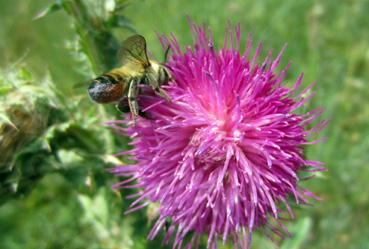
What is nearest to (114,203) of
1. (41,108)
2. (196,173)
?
(41,108)

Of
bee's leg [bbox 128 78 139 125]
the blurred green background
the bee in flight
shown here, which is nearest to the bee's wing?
the bee in flight

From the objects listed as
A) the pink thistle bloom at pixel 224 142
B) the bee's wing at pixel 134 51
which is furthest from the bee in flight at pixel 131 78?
the pink thistle bloom at pixel 224 142

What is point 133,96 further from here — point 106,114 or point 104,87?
point 106,114

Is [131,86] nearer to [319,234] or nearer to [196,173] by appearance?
[196,173]

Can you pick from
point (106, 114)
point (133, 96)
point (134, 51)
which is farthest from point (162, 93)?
point (106, 114)

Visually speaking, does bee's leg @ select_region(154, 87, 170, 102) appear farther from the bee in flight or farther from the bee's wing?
the bee's wing

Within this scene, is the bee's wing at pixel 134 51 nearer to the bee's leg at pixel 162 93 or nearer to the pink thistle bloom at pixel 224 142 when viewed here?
the bee's leg at pixel 162 93
